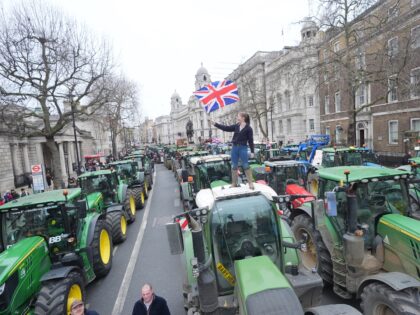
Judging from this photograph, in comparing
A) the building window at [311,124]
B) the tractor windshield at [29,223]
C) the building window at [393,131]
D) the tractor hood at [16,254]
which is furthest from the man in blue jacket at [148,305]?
the building window at [311,124]

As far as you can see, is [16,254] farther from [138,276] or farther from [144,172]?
[144,172]

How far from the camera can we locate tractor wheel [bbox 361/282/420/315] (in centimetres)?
329

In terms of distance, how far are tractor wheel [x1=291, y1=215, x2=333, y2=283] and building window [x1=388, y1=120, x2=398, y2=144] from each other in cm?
2366

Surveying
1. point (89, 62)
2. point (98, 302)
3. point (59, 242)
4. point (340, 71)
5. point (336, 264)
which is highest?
point (89, 62)

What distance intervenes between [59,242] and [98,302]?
1.52 metres

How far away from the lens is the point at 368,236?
4.65 meters

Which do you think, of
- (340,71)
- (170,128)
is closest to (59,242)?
(340,71)

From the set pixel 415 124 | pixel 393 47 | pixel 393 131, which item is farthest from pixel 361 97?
pixel 393 47

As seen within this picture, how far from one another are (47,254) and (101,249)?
1.67 meters

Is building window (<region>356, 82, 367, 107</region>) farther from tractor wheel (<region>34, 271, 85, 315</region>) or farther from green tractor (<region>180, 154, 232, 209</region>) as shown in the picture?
tractor wheel (<region>34, 271, 85, 315</region>)

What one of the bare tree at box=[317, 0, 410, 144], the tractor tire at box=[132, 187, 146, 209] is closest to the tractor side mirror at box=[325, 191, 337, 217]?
the tractor tire at box=[132, 187, 146, 209]

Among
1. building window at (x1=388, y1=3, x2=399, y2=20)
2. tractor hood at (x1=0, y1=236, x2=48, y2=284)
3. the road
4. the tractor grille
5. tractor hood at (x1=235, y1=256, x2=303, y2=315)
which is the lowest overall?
the road

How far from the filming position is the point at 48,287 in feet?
14.6

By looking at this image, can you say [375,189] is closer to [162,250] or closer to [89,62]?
[162,250]
